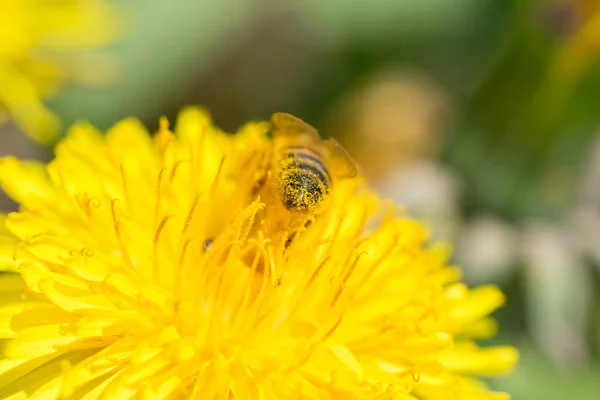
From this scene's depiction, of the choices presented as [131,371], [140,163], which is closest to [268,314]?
[131,371]

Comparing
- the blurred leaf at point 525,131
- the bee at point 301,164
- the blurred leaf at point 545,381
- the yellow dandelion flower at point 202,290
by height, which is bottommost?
the yellow dandelion flower at point 202,290

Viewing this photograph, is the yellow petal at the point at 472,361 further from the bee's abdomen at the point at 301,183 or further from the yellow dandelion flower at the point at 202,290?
the bee's abdomen at the point at 301,183

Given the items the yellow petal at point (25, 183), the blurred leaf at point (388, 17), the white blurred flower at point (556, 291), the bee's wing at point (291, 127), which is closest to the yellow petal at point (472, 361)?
the bee's wing at point (291, 127)

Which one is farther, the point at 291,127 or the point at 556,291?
the point at 556,291

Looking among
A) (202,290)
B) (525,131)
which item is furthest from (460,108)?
(202,290)

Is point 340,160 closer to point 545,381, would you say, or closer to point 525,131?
point 525,131

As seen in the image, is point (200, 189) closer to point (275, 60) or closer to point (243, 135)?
point (243, 135)
